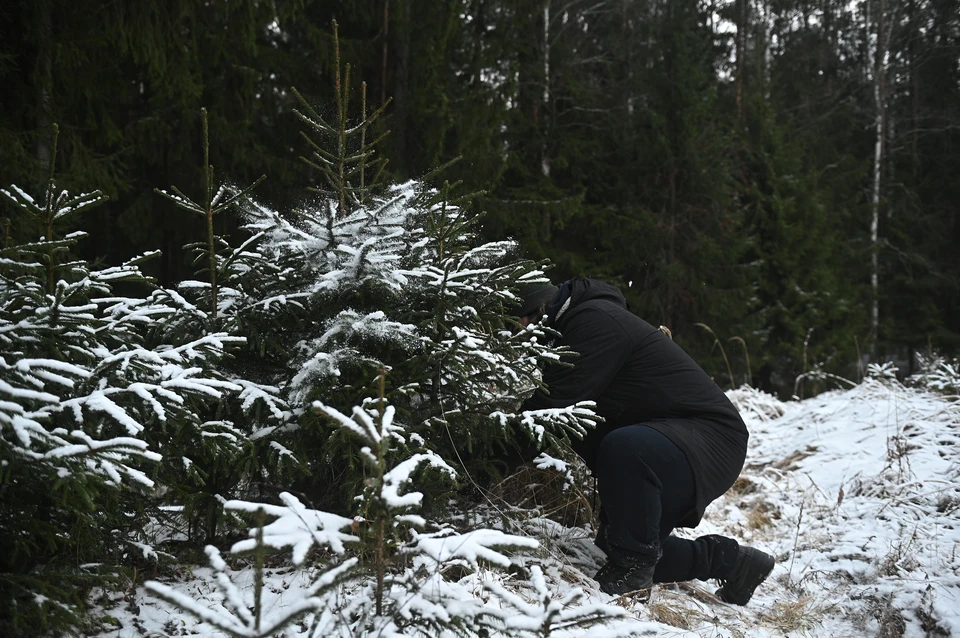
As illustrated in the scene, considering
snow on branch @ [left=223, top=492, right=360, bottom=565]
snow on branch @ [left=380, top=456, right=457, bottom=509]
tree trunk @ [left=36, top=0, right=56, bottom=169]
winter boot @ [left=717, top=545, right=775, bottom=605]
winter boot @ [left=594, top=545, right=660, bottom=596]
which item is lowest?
winter boot @ [left=717, top=545, right=775, bottom=605]

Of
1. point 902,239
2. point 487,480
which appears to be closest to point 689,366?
point 487,480

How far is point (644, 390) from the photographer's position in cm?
316

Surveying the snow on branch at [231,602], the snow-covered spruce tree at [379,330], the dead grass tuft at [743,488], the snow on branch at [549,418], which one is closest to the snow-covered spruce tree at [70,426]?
the snow-covered spruce tree at [379,330]

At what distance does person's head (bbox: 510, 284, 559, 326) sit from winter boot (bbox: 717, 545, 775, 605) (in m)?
1.48

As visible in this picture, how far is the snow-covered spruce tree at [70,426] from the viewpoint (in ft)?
5.53

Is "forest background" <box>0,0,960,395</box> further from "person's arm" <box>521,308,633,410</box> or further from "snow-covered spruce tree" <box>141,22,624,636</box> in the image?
"person's arm" <box>521,308,633,410</box>

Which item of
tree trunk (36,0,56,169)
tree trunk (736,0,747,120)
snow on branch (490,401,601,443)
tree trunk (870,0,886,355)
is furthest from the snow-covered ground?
tree trunk (870,0,886,355)

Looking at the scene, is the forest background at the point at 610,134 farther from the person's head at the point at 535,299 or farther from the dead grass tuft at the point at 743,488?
the person's head at the point at 535,299

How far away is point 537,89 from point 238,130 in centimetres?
662

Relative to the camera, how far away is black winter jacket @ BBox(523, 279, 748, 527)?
3.01 metres

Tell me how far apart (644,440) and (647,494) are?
0.75 ft

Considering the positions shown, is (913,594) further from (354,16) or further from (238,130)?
(354,16)

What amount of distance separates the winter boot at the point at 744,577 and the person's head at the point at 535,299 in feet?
4.87

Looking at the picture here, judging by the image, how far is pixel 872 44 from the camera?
61.0 feet
